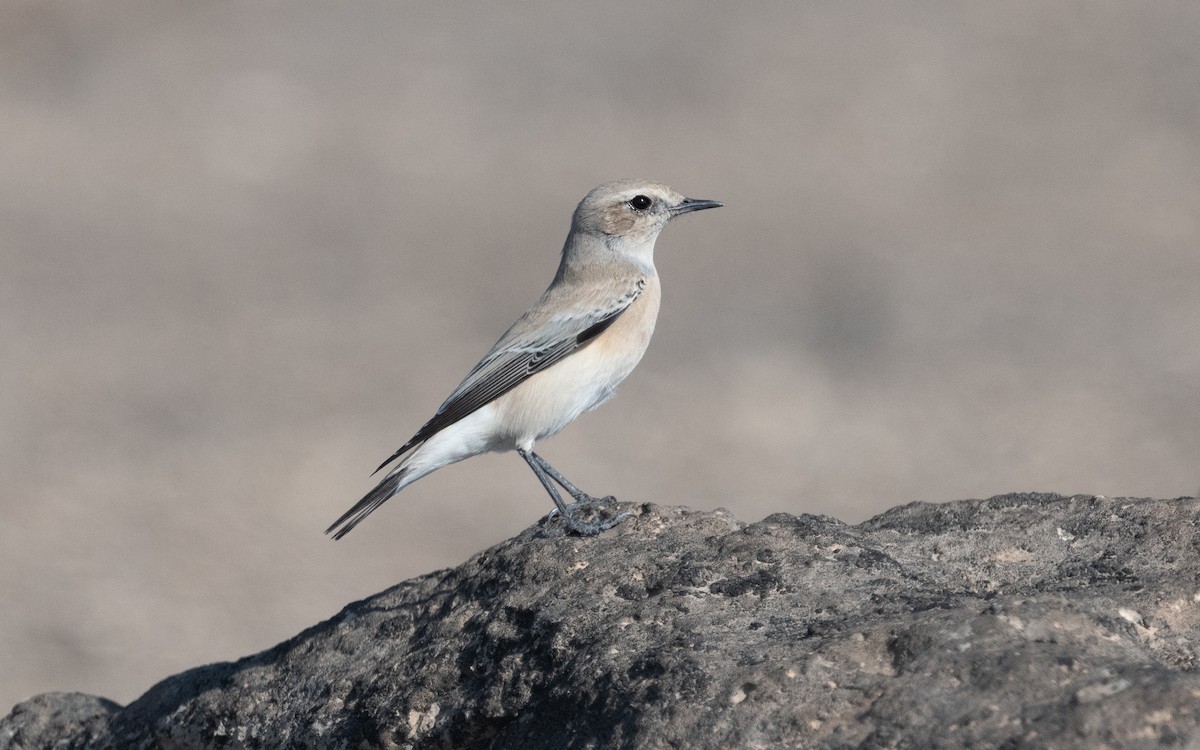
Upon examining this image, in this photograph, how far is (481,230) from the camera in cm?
2427

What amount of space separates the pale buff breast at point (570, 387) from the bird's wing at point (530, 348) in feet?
0.21

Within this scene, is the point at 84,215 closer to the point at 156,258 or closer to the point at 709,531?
the point at 156,258

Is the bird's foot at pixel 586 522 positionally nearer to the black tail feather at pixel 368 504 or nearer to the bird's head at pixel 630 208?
the black tail feather at pixel 368 504

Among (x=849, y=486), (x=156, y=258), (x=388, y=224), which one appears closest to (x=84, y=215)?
(x=156, y=258)

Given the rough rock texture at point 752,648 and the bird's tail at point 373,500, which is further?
the bird's tail at point 373,500

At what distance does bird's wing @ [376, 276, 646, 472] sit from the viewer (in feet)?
28.0

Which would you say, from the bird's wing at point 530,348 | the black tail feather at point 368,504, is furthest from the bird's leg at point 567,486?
the black tail feather at point 368,504

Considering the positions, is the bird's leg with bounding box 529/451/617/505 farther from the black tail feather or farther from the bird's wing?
the black tail feather

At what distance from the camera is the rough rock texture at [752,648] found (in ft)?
15.1

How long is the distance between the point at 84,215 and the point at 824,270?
1215 centimetres

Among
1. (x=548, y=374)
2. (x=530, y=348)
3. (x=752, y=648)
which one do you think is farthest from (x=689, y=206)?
(x=752, y=648)

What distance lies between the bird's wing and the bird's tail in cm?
36

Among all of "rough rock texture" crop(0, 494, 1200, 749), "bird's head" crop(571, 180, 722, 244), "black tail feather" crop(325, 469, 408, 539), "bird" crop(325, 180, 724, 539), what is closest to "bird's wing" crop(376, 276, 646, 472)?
"bird" crop(325, 180, 724, 539)

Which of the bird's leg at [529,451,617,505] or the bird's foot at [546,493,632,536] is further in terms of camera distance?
the bird's leg at [529,451,617,505]
